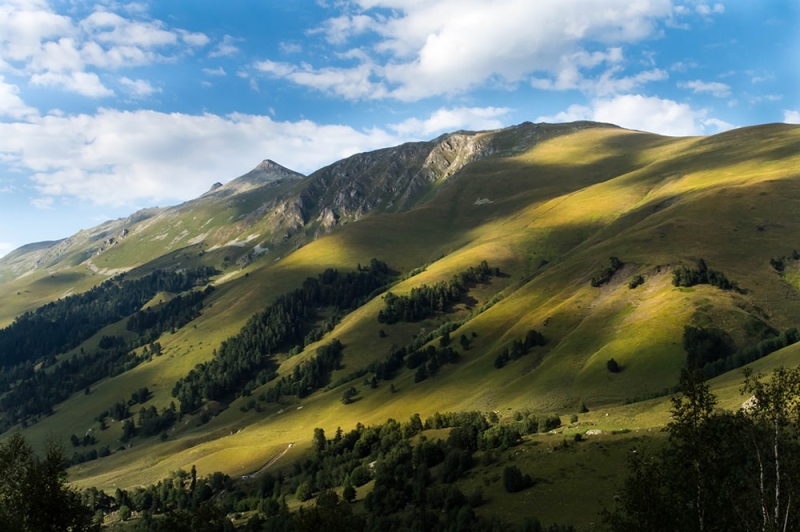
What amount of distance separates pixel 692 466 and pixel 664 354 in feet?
267

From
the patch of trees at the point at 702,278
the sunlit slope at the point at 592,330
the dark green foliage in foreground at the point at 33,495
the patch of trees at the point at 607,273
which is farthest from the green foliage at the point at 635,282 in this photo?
the dark green foliage in foreground at the point at 33,495

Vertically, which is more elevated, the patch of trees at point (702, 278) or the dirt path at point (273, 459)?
the patch of trees at point (702, 278)

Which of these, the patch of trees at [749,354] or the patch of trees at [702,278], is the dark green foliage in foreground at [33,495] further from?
the patch of trees at [702,278]

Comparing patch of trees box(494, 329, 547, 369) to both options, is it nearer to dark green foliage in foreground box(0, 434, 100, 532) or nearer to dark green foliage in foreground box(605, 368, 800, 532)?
dark green foliage in foreground box(605, 368, 800, 532)

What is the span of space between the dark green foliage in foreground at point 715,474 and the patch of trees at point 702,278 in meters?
106

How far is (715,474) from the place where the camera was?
25.0m

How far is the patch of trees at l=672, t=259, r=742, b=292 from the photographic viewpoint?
118 m

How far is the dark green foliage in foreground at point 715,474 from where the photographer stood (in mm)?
24359

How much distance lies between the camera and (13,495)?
118ft

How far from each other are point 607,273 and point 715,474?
125546 millimetres

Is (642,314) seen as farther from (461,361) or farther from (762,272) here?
(461,361)

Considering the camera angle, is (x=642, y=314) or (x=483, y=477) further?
(x=642, y=314)

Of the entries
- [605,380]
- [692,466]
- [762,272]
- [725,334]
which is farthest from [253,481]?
[762,272]

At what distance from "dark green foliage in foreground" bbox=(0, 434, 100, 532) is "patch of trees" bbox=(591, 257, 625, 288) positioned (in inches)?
5082
